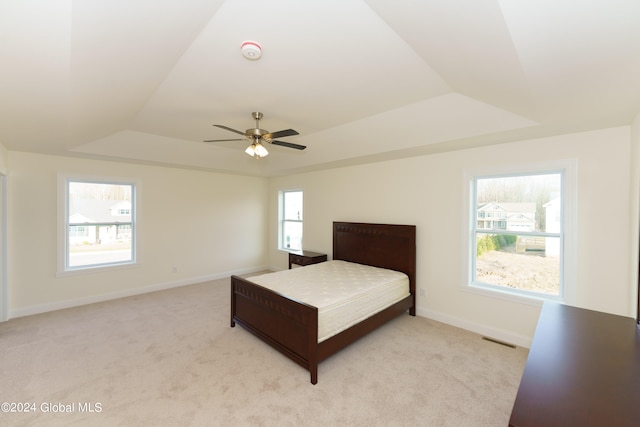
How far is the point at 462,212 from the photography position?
133 inches

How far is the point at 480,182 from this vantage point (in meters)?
3.36

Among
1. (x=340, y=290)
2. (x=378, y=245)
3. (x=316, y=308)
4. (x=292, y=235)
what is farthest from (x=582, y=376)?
(x=292, y=235)

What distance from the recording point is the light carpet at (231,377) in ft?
6.34

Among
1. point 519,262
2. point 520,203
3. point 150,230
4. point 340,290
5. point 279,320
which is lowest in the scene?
point 279,320

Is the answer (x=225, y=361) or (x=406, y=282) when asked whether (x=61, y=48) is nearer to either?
(x=225, y=361)

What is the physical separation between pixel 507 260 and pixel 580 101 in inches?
75.7

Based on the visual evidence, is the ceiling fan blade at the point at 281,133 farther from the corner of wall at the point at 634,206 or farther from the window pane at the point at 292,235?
the window pane at the point at 292,235

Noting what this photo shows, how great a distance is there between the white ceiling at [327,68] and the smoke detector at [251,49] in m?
0.04

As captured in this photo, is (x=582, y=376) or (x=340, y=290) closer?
(x=582, y=376)

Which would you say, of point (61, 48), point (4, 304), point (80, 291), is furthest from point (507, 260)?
point (4, 304)

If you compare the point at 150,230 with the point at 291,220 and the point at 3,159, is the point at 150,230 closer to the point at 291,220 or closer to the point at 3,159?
the point at 3,159

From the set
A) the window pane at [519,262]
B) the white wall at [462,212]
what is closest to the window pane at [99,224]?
the white wall at [462,212]

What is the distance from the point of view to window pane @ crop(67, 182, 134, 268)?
4137 millimetres

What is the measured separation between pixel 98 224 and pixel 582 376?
5.79 m
